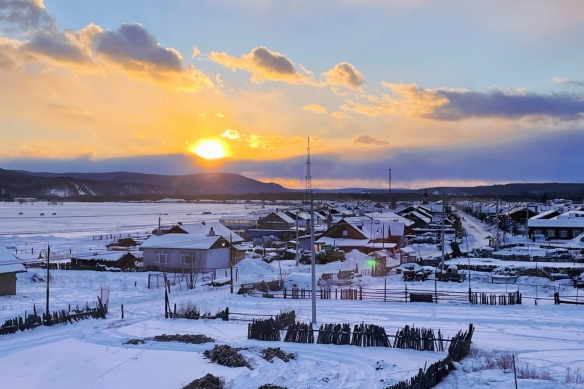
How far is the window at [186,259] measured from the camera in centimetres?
5054

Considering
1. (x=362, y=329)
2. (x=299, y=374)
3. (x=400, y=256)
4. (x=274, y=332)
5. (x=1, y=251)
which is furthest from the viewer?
(x=400, y=256)

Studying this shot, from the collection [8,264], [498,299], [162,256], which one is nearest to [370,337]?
[498,299]

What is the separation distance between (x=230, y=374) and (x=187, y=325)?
9.97 metres

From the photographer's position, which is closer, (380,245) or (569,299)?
(569,299)

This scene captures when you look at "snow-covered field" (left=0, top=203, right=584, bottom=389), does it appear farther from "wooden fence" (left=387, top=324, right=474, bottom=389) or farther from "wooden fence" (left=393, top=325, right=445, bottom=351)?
"wooden fence" (left=393, top=325, right=445, bottom=351)

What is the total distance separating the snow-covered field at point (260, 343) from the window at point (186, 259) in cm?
963

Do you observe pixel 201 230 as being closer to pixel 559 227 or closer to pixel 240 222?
pixel 240 222

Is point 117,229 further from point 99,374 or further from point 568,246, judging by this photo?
point 99,374

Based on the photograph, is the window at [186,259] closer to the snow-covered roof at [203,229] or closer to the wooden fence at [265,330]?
the snow-covered roof at [203,229]

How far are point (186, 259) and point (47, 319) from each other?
2546cm

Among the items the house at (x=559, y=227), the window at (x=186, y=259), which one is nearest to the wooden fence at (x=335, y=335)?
the window at (x=186, y=259)

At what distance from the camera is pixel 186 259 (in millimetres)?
50812

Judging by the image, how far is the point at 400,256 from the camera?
56.8 m

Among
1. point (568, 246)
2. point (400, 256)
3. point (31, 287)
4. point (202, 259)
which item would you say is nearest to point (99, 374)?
point (31, 287)
